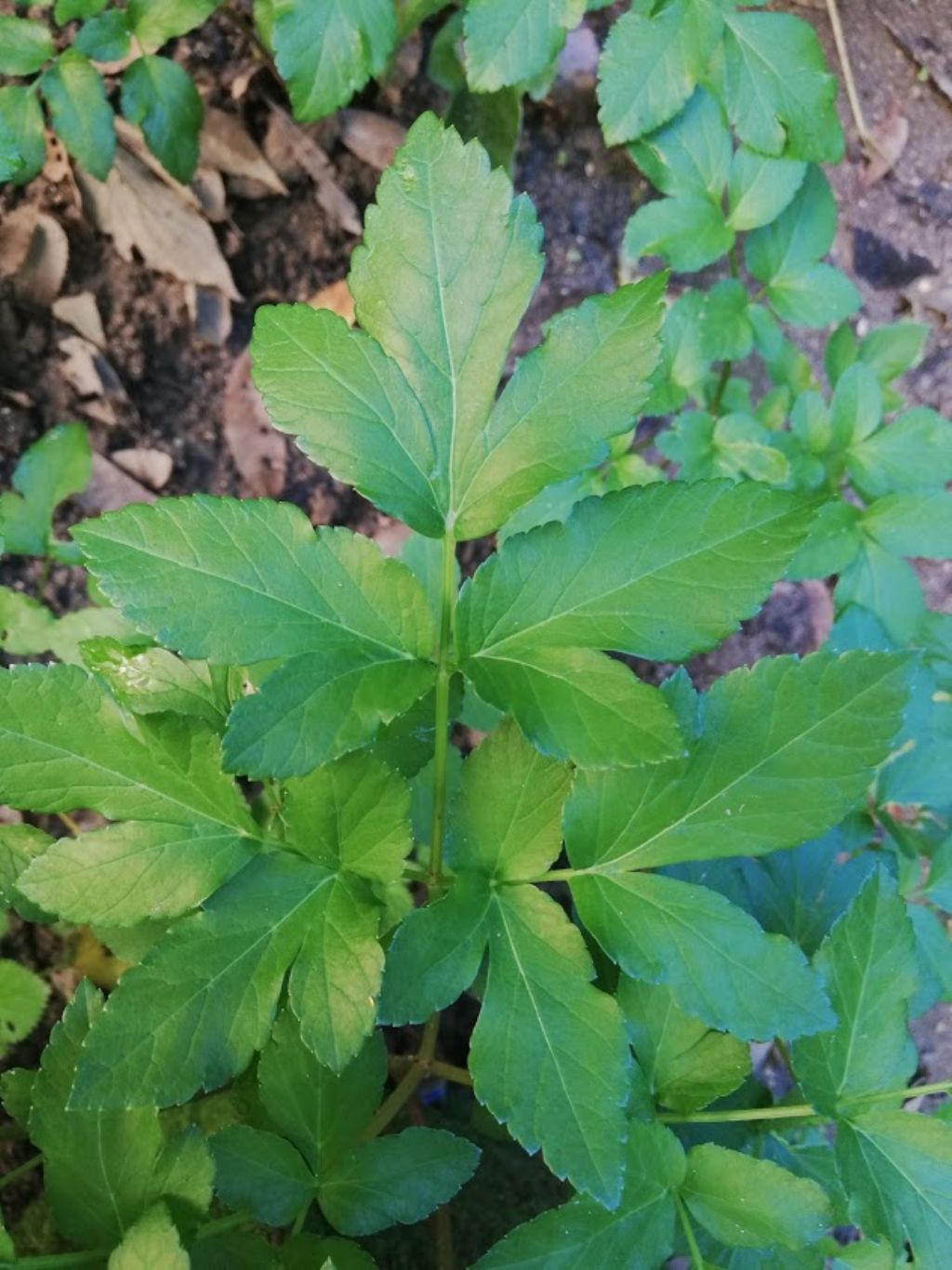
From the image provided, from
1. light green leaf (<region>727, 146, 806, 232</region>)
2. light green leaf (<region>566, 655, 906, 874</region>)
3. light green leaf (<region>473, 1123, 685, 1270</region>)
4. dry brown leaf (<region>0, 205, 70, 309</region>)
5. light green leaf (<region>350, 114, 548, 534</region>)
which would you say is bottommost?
light green leaf (<region>473, 1123, 685, 1270</region>)

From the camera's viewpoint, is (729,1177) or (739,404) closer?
(729,1177)

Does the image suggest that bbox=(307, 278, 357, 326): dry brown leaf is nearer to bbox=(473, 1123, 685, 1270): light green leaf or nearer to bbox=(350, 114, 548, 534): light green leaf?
bbox=(350, 114, 548, 534): light green leaf

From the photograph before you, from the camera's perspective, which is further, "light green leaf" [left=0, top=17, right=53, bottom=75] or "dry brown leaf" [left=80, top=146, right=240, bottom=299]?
"dry brown leaf" [left=80, top=146, right=240, bottom=299]

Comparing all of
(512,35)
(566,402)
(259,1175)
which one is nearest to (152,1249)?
(259,1175)

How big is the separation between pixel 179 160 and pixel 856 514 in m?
1.14

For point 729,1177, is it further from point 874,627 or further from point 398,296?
point 398,296

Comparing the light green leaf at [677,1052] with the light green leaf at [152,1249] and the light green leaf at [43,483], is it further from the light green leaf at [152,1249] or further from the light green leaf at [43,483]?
the light green leaf at [43,483]

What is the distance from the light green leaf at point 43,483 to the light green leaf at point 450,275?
0.79 meters

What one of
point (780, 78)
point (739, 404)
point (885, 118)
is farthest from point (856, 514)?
point (885, 118)

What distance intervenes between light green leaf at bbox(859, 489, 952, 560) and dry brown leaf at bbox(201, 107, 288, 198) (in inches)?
51.3

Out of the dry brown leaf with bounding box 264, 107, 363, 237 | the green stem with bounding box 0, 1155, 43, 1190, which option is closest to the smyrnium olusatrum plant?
the green stem with bounding box 0, 1155, 43, 1190

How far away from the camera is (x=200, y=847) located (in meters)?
0.95

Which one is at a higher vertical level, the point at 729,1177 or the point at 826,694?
the point at 826,694

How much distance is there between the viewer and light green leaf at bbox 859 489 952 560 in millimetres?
1523
